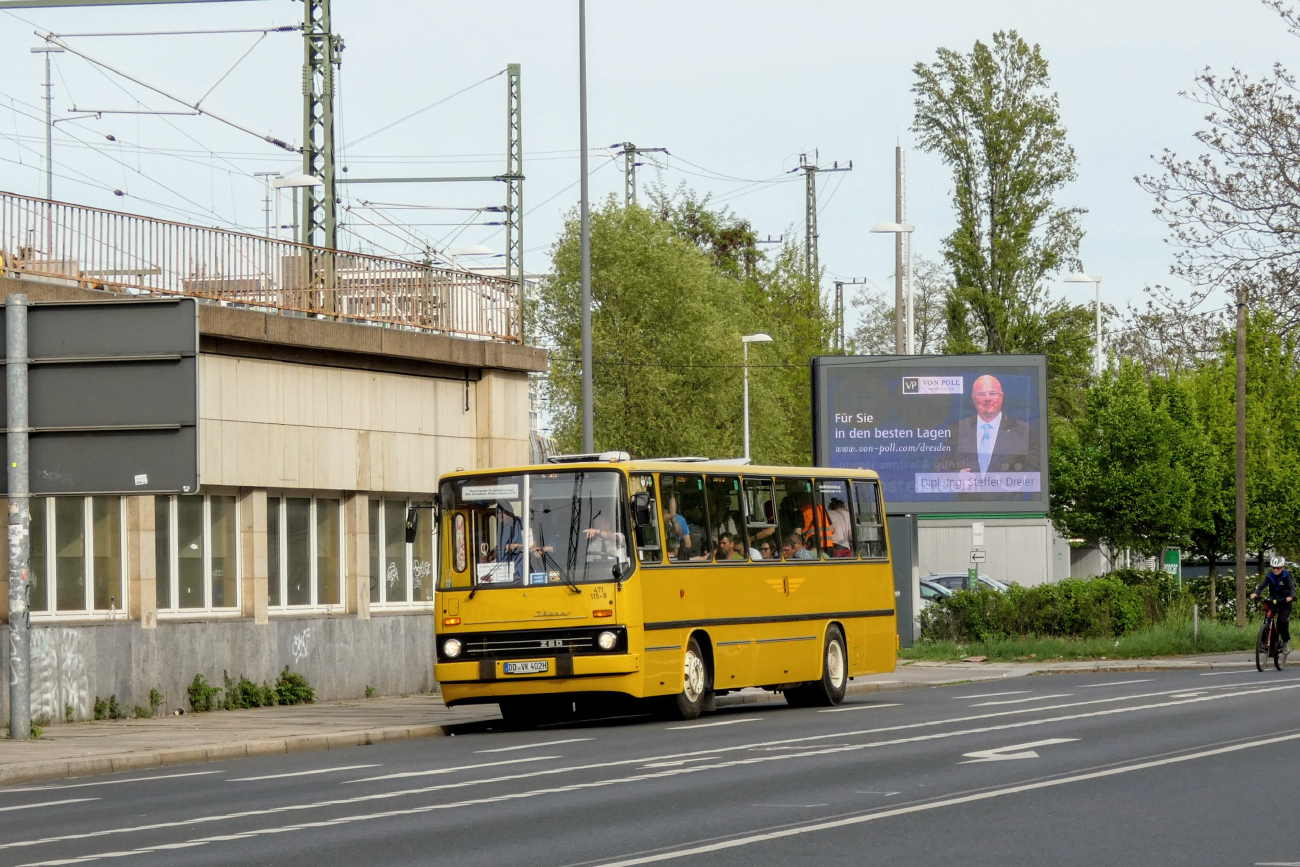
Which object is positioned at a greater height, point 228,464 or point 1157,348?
point 1157,348

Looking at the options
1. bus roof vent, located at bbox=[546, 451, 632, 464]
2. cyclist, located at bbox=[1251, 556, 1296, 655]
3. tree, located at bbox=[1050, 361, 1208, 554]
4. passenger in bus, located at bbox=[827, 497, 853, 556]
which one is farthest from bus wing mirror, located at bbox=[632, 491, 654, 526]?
tree, located at bbox=[1050, 361, 1208, 554]

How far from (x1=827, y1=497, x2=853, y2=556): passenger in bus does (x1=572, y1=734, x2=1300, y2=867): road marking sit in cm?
919

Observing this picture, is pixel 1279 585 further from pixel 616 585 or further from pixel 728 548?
pixel 616 585

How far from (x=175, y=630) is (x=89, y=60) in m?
12.4

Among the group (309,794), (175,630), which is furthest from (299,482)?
(309,794)

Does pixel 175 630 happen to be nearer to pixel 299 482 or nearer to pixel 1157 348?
pixel 299 482

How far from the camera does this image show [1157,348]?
76812 mm

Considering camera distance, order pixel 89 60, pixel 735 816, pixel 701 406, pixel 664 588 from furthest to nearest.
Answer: pixel 701 406, pixel 89 60, pixel 664 588, pixel 735 816

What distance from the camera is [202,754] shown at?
18.0m

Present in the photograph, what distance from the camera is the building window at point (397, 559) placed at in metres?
27.7

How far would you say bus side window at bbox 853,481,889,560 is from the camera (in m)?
25.4

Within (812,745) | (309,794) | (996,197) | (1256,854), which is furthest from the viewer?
(996,197)

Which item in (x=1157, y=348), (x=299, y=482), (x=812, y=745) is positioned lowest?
(x=812, y=745)

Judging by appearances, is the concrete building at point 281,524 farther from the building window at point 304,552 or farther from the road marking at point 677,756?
the road marking at point 677,756
